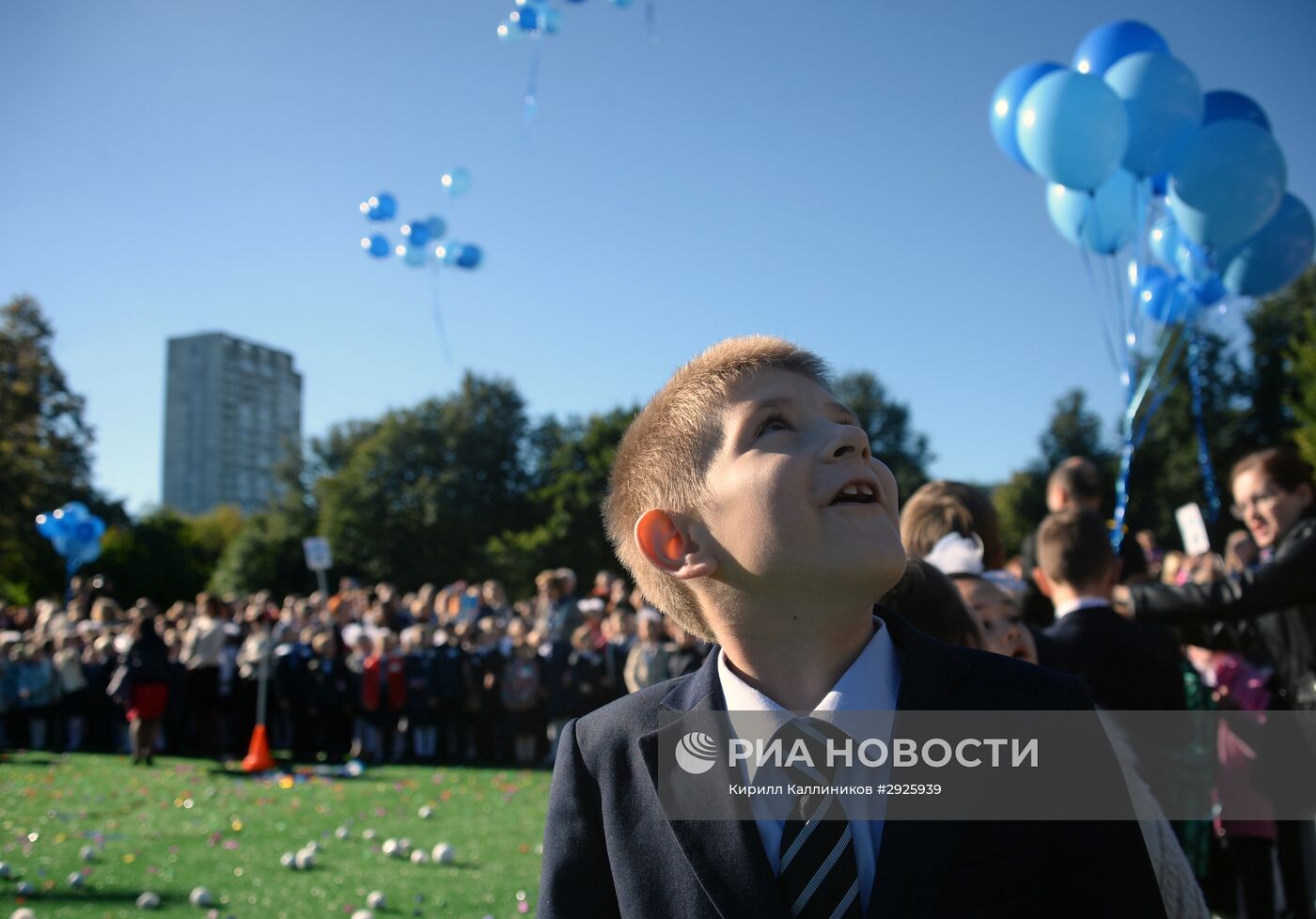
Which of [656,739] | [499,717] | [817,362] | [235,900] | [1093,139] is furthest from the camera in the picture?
[499,717]

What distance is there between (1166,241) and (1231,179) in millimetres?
1465

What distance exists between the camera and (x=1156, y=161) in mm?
7332

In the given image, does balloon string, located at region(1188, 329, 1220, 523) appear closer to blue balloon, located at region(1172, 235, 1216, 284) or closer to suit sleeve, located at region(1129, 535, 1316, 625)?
blue balloon, located at region(1172, 235, 1216, 284)

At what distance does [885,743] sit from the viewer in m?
1.49

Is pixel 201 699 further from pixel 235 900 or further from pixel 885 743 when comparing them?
pixel 885 743

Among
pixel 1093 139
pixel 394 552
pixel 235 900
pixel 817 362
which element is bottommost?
pixel 235 900

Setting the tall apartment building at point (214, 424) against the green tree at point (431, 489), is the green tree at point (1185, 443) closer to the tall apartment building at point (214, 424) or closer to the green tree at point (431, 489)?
the green tree at point (431, 489)

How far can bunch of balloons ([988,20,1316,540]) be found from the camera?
6.89 metres

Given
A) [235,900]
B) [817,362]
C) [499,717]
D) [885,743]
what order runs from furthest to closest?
[499,717], [235,900], [817,362], [885,743]

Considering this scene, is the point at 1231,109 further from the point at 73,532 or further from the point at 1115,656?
the point at 73,532

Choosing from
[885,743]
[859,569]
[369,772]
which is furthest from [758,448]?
[369,772]

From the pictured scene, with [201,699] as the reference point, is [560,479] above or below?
above

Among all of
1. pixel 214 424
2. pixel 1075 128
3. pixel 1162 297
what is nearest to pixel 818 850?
pixel 1075 128

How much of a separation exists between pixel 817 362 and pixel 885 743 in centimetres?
73
